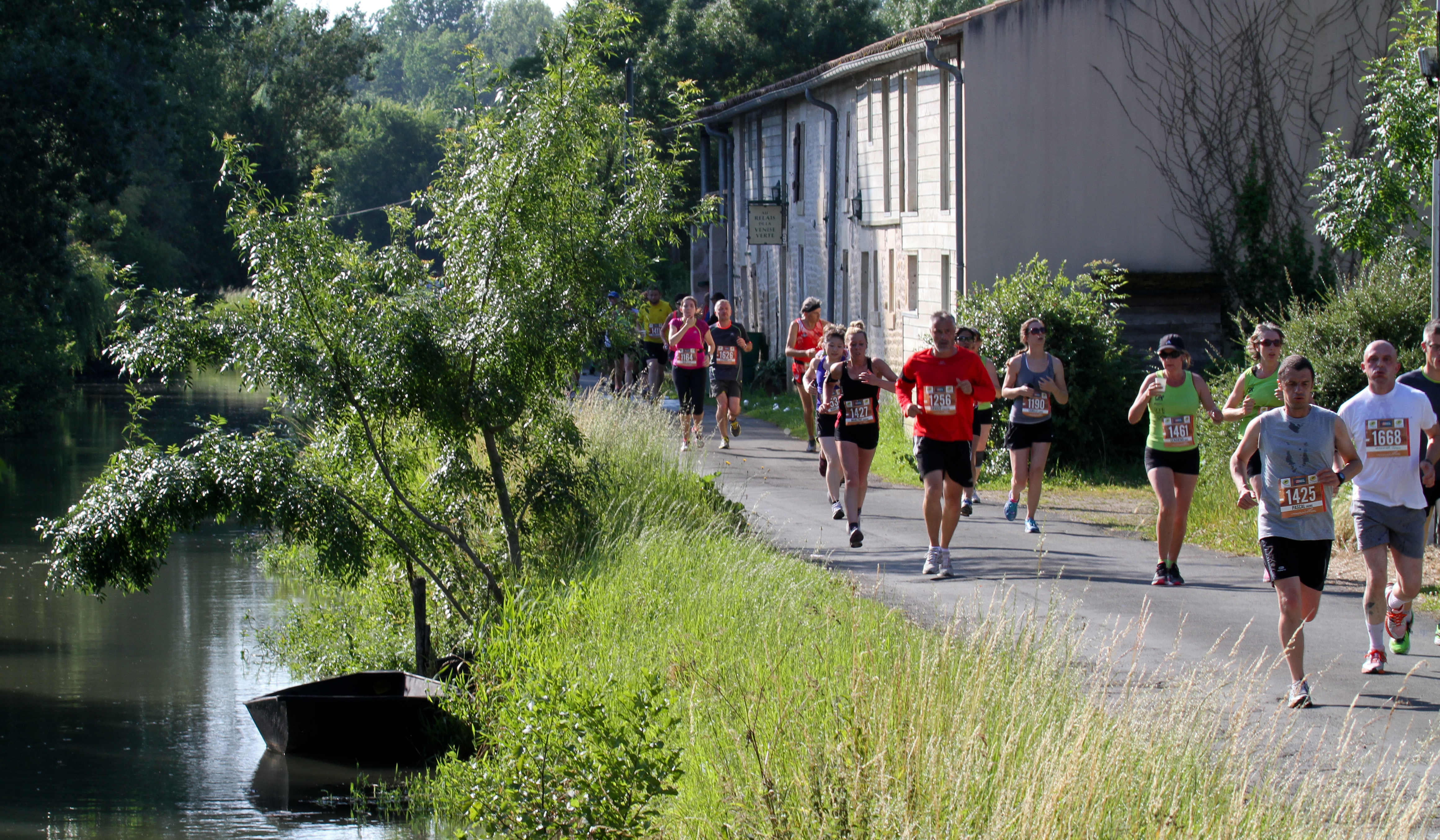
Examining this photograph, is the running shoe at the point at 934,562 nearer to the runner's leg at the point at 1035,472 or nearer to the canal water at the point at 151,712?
the runner's leg at the point at 1035,472

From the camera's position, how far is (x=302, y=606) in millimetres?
13922

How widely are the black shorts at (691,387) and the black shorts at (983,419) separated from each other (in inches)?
138

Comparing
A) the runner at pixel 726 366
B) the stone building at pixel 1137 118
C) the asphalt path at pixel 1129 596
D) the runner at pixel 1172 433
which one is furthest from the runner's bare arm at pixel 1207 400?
the stone building at pixel 1137 118

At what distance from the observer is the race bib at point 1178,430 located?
10.1m

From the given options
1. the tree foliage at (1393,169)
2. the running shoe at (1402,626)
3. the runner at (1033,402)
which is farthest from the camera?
the tree foliage at (1393,169)

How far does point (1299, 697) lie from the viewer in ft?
23.1

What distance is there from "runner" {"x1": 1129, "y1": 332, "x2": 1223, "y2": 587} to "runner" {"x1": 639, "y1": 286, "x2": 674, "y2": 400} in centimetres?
919

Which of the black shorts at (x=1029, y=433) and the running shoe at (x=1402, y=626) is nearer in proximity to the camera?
the running shoe at (x=1402, y=626)

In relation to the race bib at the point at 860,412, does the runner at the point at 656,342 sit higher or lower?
higher

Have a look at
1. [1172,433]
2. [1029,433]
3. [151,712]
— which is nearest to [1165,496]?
[1172,433]

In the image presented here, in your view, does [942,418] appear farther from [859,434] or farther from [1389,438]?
[1389,438]

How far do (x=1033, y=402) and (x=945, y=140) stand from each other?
9.16 metres

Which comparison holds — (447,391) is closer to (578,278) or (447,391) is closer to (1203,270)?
(578,278)

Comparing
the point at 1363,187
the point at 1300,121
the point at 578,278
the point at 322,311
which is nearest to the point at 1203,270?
the point at 1300,121
